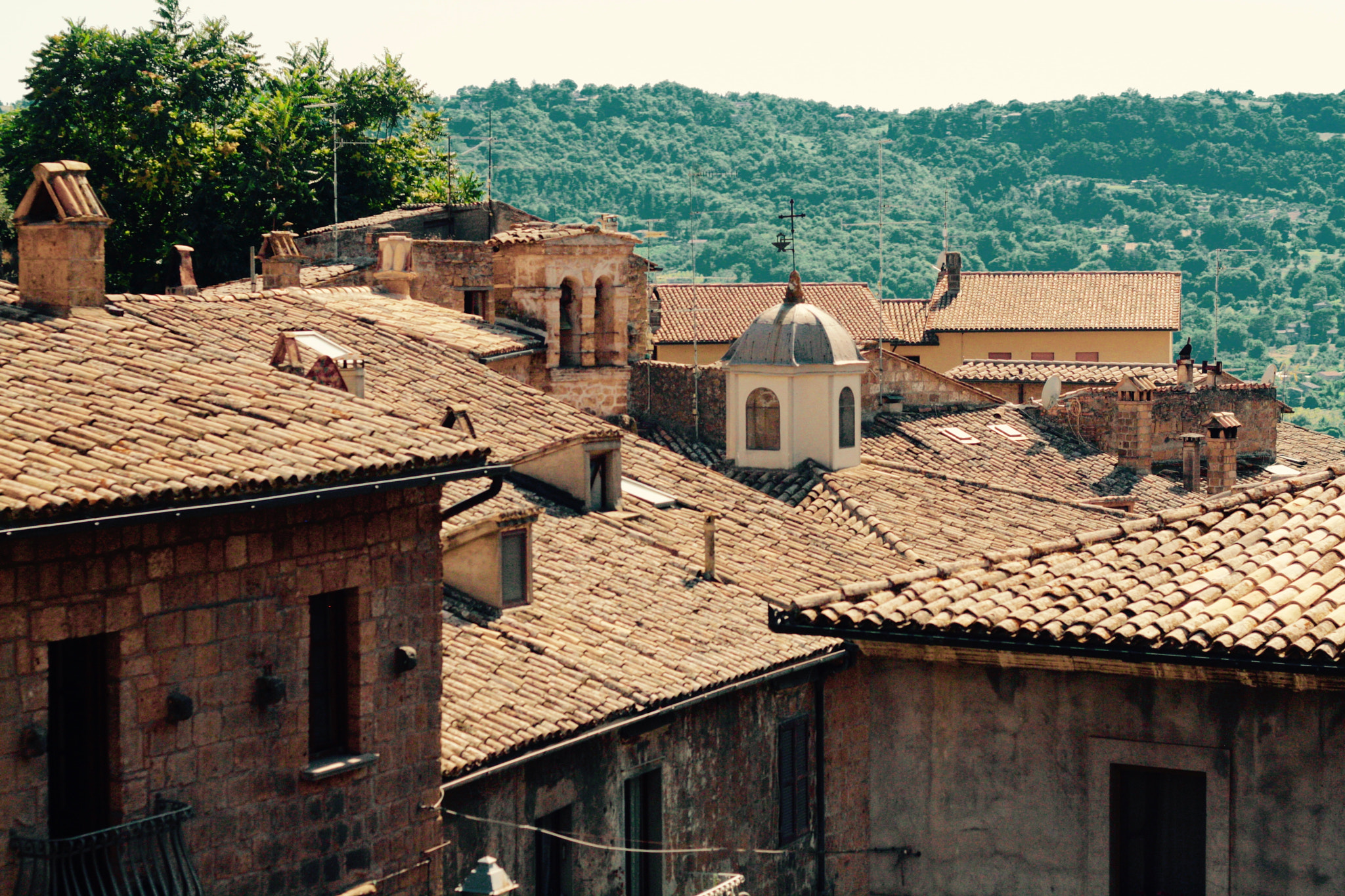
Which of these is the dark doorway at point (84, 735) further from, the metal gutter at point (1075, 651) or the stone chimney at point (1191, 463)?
the stone chimney at point (1191, 463)

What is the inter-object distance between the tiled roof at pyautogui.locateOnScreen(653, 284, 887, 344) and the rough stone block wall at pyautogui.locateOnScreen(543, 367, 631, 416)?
31.0m

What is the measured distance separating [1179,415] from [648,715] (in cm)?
2884

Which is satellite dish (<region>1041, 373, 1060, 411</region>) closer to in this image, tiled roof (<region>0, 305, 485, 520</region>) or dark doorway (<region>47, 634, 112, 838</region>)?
tiled roof (<region>0, 305, 485, 520</region>)

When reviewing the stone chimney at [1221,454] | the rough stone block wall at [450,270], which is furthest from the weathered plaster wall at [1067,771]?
the stone chimney at [1221,454]

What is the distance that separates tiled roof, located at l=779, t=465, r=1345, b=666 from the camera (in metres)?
10.1

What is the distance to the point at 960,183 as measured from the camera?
424 feet

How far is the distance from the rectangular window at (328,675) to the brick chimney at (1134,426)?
29.4m

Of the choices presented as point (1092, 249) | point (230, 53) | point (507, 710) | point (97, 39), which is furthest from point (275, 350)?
point (1092, 249)

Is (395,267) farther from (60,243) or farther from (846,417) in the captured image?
(60,243)


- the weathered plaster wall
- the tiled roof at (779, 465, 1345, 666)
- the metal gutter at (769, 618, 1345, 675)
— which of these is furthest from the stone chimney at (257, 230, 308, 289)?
the weathered plaster wall

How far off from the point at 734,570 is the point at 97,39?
101 ft

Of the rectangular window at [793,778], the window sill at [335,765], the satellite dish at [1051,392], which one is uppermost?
the satellite dish at [1051,392]

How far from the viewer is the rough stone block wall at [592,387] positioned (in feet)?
101

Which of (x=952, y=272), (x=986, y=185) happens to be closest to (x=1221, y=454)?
(x=952, y=272)
